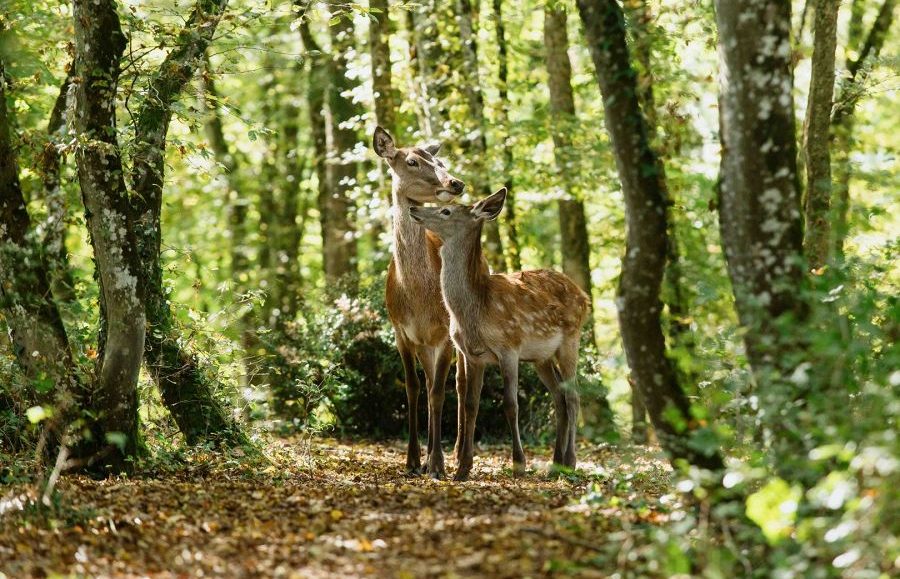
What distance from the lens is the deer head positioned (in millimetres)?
10609

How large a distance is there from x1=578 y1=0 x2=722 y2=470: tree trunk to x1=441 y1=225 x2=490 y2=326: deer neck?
336 centimetres

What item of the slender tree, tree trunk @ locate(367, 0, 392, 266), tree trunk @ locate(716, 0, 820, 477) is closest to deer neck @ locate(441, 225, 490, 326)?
the slender tree

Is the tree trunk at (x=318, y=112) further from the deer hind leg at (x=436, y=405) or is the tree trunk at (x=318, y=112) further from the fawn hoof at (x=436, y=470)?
the fawn hoof at (x=436, y=470)

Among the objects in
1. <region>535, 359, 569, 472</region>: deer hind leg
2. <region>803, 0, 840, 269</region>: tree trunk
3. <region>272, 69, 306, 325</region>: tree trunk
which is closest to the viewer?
<region>535, 359, 569, 472</region>: deer hind leg

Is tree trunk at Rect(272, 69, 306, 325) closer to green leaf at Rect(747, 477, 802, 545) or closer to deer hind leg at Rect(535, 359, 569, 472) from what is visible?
deer hind leg at Rect(535, 359, 569, 472)

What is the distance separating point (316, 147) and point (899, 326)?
1730 cm

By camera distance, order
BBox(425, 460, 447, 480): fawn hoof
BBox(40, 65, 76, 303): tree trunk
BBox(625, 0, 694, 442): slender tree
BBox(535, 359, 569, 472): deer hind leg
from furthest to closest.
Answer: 1. BBox(535, 359, 569, 472): deer hind leg
2. BBox(40, 65, 76, 303): tree trunk
3. BBox(425, 460, 447, 480): fawn hoof
4. BBox(625, 0, 694, 442): slender tree

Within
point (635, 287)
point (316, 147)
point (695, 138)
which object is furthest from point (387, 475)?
point (316, 147)

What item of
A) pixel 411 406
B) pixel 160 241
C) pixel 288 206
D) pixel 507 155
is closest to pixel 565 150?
pixel 507 155

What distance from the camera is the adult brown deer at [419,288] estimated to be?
34.0 feet

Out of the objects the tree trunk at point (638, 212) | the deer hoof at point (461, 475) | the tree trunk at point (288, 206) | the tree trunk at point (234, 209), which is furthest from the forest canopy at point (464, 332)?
the tree trunk at point (288, 206)

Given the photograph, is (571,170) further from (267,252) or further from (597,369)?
(267,252)

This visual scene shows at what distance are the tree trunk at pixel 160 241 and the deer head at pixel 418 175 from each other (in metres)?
2.19

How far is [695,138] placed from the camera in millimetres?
20422
